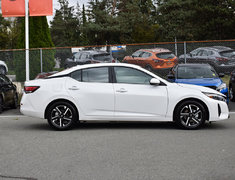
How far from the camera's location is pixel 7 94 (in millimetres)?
13984

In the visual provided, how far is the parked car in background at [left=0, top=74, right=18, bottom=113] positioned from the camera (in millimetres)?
13531

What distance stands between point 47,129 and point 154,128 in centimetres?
248

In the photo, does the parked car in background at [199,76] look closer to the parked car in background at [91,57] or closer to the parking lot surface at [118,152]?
the parking lot surface at [118,152]

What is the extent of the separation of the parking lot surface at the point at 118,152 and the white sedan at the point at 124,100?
1.09 feet

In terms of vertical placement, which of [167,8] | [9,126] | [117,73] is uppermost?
[167,8]

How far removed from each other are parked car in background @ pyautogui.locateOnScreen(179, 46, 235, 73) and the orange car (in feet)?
2.11

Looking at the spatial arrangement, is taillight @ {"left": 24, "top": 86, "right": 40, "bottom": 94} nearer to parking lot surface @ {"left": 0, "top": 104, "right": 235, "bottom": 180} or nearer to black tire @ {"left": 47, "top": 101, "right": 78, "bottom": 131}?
black tire @ {"left": 47, "top": 101, "right": 78, "bottom": 131}

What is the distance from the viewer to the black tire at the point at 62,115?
9250mm

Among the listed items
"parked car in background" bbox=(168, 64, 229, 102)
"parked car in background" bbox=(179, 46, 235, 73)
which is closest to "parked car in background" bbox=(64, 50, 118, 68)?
"parked car in background" bbox=(179, 46, 235, 73)

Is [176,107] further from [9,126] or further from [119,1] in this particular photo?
[119,1]

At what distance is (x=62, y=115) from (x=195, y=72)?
5.56 meters

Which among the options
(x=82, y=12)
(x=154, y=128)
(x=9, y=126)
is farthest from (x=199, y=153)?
(x=82, y=12)

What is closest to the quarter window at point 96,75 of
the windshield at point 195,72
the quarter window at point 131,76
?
the quarter window at point 131,76

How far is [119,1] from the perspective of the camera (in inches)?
2431
